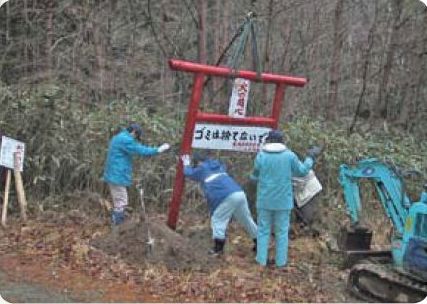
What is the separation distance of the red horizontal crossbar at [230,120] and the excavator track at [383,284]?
2.33 metres

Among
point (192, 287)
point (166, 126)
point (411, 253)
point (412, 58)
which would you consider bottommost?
point (192, 287)

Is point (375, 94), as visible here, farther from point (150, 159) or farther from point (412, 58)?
point (150, 159)

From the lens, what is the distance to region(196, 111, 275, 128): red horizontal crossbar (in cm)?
876

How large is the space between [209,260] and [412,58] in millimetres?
10401

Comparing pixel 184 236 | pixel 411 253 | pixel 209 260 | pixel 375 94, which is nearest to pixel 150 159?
pixel 184 236

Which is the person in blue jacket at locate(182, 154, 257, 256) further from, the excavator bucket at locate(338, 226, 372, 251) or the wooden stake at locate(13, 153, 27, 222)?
the wooden stake at locate(13, 153, 27, 222)

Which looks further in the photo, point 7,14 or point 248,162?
point 7,14

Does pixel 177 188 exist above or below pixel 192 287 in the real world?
above

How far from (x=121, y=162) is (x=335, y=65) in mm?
7556

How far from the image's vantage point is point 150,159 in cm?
1125

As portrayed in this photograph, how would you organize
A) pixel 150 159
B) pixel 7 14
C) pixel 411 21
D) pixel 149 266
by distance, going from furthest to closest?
pixel 411 21, pixel 7 14, pixel 150 159, pixel 149 266

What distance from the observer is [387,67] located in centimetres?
1650

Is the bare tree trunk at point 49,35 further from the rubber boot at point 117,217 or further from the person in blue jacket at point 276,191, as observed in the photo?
the person in blue jacket at point 276,191

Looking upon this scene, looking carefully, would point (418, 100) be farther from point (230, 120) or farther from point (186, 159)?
point (186, 159)
